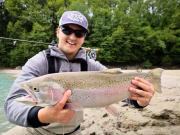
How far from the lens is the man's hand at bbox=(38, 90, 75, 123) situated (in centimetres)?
320

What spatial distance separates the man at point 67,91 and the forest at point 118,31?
48614 mm

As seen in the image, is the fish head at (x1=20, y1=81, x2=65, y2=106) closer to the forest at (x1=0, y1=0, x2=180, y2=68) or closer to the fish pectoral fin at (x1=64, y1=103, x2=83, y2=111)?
the fish pectoral fin at (x1=64, y1=103, x2=83, y2=111)

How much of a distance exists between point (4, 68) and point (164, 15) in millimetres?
25774

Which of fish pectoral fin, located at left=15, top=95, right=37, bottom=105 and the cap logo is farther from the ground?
the cap logo

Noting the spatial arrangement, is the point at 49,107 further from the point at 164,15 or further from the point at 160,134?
the point at 164,15

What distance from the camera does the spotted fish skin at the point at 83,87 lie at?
3.23 m

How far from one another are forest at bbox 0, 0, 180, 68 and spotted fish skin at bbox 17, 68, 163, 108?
1953 inches

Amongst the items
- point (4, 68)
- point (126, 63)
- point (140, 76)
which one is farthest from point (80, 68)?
point (4, 68)

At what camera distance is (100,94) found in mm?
3461

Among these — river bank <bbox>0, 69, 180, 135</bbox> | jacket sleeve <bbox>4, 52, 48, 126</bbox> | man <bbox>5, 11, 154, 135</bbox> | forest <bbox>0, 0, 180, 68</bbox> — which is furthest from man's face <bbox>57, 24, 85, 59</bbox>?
forest <bbox>0, 0, 180, 68</bbox>

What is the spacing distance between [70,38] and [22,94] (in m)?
0.89

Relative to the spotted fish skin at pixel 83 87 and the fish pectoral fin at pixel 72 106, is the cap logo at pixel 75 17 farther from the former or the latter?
the fish pectoral fin at pixel 72 106

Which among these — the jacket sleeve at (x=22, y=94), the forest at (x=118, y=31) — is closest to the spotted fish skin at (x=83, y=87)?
the jacket sleeve at (x=22, y=94)

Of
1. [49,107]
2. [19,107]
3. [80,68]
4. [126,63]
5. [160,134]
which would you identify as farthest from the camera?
[126,63]
